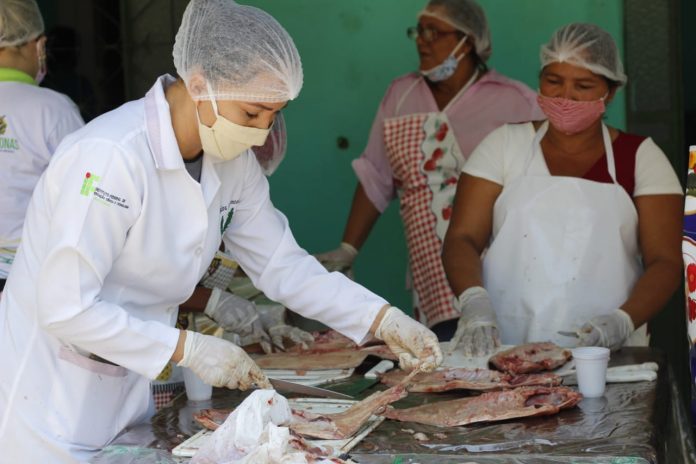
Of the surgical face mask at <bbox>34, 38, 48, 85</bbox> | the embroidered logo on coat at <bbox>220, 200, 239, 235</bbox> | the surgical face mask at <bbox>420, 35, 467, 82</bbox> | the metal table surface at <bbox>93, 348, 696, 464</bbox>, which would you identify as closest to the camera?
the metal table surface at <bbox>93, 348, 696, 464</bbox>

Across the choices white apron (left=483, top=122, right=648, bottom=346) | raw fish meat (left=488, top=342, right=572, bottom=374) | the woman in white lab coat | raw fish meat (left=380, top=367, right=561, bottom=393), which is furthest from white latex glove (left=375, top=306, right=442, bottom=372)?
white apron (left=483, top=122, right=648, bottom=346)

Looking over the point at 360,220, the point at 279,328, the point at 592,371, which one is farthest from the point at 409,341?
the point at 360,220

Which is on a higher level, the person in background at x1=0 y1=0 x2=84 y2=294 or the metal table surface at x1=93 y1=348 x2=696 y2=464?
the person in background at x1=0 y1=0 x2=84 y2=294

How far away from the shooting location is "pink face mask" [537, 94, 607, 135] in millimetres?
4090

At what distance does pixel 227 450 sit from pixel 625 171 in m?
2.25

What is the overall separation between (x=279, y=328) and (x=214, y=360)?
1.38 meters

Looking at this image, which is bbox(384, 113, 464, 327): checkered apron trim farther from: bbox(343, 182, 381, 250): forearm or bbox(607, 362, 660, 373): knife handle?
bbox(607, 362, 660, 373): knife handle

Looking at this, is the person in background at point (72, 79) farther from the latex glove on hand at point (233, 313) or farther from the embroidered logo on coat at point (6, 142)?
the latex glove on hand at point (233, 313)

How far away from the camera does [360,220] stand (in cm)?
529

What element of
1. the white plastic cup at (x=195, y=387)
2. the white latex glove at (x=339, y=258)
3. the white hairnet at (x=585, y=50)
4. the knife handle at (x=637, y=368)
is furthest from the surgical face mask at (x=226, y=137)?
the white latex glove at (x=339, y=258)

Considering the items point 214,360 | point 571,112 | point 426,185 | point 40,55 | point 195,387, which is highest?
point 40,55

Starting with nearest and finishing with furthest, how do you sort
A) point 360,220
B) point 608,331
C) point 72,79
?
1. point 608,331
2. point 360,220
3. point 72,79

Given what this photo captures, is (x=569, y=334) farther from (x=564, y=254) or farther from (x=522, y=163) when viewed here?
(x=522, y=163)

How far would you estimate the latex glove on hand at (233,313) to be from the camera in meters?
4.01
